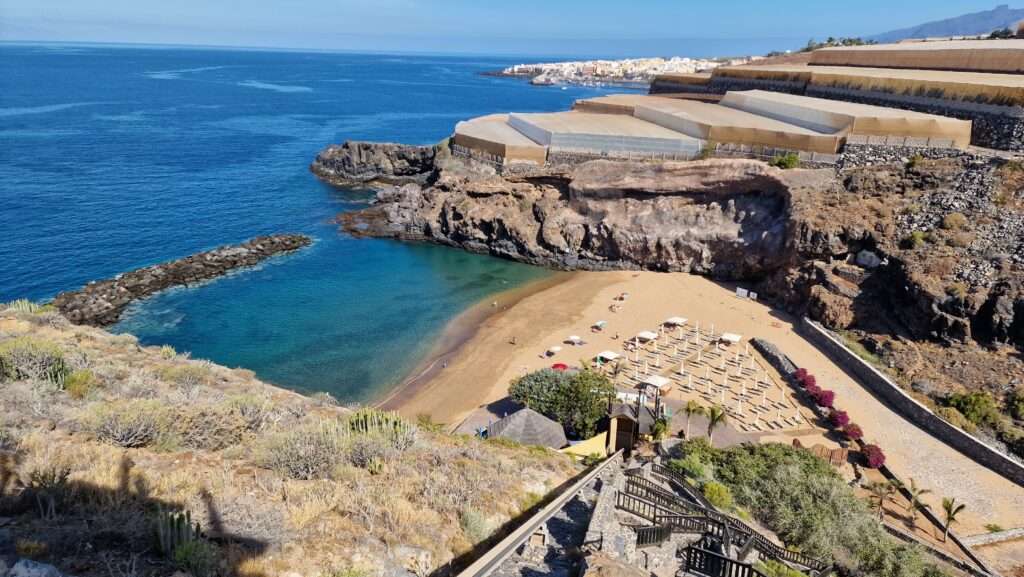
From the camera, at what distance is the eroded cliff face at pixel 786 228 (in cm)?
2362

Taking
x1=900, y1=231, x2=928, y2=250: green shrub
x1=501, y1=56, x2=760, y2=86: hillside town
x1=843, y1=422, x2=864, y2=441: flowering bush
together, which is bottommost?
x1=843, y1=422, x2=864, y2=441: flowering bush

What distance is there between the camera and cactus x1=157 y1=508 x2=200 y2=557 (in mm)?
5660

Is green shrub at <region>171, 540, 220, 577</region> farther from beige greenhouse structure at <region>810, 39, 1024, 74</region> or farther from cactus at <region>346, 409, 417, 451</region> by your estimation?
beige greenhouse structure at <region>810, 39, 1024, 74</region>

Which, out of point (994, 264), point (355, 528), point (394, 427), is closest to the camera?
point (355, 528)

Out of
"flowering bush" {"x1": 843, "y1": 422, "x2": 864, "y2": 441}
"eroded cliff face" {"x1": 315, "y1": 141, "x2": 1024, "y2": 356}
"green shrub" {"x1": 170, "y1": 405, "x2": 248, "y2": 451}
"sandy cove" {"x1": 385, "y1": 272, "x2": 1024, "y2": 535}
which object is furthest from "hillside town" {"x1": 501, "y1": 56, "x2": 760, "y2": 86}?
"green shrub" {"x1": 170, "y1": 405, "x2": 248, "y2": 451}

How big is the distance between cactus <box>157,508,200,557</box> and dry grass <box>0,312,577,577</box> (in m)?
0.16

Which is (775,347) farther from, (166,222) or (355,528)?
(166,222)

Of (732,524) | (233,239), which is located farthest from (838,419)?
(233,239)

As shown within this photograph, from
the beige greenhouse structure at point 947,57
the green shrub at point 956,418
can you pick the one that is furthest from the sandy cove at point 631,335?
the beige greenhouse structure at point 947,57

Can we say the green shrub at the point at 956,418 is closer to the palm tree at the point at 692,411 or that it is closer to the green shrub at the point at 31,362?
the palm tree at the point at 692,411

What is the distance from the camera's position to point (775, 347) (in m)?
24.7

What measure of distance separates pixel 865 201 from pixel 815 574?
25.5 meters

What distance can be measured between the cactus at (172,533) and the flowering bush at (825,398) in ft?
66.5

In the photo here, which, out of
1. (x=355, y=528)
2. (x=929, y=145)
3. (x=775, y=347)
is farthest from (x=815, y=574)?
(x=929, y=145)
